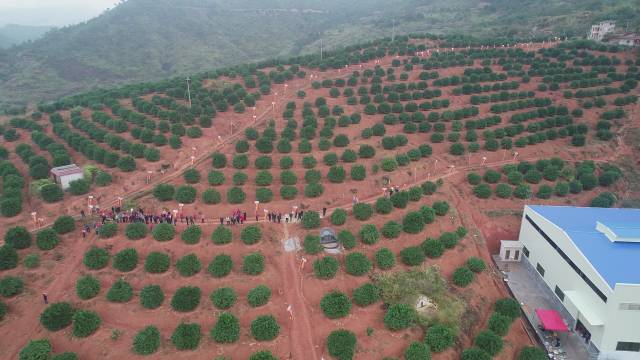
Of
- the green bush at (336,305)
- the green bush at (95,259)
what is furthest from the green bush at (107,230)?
the green bush at (336,305)

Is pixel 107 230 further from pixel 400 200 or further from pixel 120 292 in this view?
pixel 400 200

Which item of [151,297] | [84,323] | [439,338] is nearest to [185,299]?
[151,297]

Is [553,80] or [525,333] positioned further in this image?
[553,80]

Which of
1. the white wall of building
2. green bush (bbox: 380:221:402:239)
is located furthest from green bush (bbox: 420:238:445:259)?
the white wall of building

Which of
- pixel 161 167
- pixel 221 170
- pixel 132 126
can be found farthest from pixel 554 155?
pixel 132 126

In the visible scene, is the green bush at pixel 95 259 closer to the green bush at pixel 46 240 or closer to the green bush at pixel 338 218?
the green bush at pixel 46 240

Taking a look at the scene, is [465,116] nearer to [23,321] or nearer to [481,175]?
[481,175]

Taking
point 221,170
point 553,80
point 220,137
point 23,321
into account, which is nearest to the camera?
point 23,321

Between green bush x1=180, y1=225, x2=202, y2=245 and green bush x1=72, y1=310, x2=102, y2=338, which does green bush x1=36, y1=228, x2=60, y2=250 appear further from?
green bush x1=180, y1=225, x2=202, y2=245
